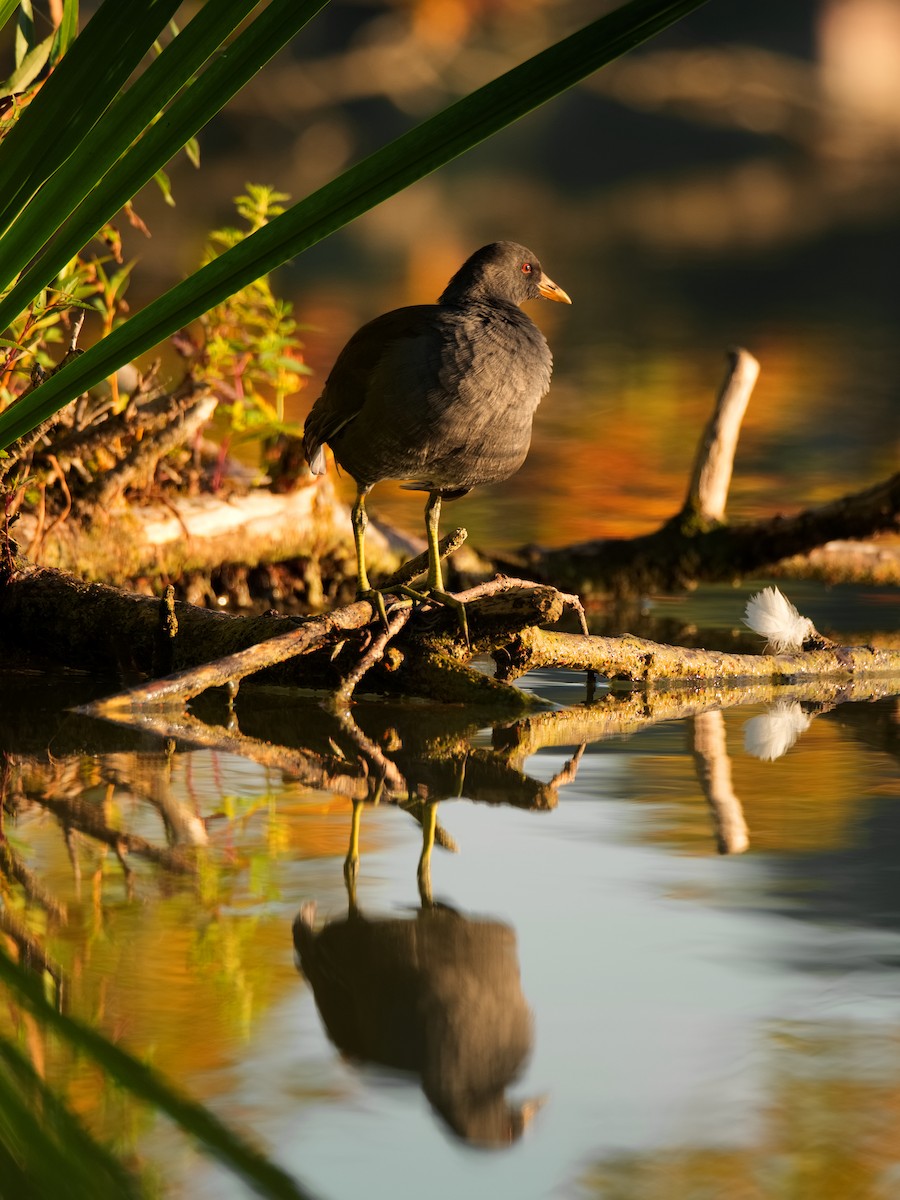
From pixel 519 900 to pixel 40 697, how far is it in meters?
1.93

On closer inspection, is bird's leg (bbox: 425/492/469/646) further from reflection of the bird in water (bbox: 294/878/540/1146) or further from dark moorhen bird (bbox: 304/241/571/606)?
reflection of the bird in water (bbox: 294/878/540/1146)

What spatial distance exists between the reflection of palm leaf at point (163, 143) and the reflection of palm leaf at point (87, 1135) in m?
0.99

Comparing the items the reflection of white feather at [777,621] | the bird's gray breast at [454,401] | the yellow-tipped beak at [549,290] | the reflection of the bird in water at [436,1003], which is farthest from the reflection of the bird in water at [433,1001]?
the yellow-tipped beak at [549,290]

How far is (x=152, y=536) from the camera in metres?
5.20

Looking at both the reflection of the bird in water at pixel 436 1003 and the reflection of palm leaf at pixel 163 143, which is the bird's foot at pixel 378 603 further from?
the reflection of the bird in water at pixel 436 1003

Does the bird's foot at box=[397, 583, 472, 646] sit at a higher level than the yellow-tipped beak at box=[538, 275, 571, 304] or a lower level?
lower

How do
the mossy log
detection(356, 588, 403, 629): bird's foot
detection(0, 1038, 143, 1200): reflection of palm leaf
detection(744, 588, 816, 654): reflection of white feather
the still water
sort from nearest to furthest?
detection(0, 1038, 143, 1200): reflection of palm leaf
the still water
the mossy log
detection(356, 588, 403, 629): bird's foot
detection(744, 588, 816, 654): reflection of white feather

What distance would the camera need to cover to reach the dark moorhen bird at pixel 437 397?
11.7ft

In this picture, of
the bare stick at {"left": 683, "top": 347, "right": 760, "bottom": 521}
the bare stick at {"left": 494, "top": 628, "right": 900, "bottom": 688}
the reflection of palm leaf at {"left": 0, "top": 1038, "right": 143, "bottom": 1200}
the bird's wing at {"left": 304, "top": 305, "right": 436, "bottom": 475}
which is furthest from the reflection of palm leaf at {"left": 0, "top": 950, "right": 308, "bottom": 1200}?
the bare stick at {"left": 683, "top": 347, "right": 760, "bottom": 521}

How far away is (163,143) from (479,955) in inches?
44.6

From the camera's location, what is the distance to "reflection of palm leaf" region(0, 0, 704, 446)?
5.80ft

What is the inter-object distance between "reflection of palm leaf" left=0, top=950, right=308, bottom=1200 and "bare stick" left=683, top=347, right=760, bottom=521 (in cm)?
475

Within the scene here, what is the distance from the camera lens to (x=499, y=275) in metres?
4.31

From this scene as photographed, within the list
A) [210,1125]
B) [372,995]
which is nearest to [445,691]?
[372,995]
